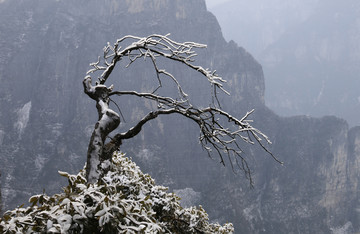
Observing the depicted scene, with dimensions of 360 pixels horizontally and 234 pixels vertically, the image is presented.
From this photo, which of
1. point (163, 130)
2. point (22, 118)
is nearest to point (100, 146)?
point (22, 118)

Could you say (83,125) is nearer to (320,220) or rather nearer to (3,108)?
(3,108)

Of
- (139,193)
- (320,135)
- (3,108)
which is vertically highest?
(320,135)

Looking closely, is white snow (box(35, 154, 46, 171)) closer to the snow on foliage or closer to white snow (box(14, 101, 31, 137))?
white snow (box(14, 101, 31, 137))

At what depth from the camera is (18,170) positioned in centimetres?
8488

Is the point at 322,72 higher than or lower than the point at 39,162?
higher

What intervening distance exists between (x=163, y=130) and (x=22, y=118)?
35.4 m

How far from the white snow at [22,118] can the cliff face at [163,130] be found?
0.80 feet

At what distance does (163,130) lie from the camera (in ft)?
343

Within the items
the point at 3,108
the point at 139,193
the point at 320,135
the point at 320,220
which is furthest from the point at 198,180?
the point at 139,193

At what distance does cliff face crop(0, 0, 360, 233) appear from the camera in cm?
9275

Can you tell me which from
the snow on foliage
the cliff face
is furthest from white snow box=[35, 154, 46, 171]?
the snow on foliage

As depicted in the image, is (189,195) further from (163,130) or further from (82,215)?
(82,215)

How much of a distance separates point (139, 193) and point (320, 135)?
112 meters

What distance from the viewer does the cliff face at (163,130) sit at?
304ft
